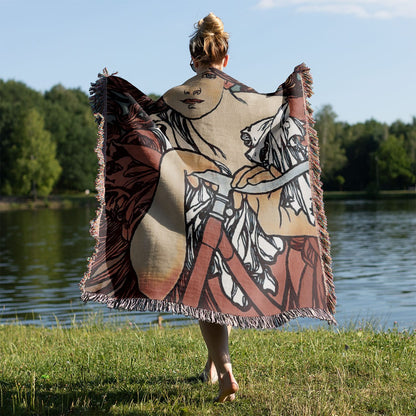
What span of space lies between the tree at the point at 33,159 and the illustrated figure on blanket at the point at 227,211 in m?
60.4

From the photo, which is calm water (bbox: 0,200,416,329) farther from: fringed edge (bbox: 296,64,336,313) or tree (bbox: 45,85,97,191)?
tree (bbox: 45,85,97,191)

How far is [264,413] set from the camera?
366 centimetres

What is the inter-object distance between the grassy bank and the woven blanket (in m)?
0.50

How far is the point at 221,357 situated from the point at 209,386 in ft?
1.58

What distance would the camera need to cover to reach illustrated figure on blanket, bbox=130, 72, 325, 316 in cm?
386

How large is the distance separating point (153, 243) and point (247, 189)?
669 millimetres

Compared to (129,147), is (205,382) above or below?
below

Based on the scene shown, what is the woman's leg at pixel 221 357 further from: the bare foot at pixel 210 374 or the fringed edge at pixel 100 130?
the fringed edge at pixel 100 130

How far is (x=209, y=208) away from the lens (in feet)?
12.9

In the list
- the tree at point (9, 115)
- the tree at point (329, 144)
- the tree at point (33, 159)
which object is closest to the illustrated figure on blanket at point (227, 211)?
the tree at point (33, 159)

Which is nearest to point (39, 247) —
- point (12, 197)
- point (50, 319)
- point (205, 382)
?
point (50, 319)

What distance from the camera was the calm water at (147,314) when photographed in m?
11.9

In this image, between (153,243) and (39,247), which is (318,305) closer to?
(153,243)

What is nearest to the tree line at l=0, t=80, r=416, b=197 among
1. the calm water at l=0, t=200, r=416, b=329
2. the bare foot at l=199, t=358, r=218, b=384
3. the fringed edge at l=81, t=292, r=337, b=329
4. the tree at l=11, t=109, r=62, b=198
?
the tree at l=11, t=109, r=62, b=198
